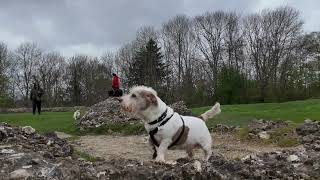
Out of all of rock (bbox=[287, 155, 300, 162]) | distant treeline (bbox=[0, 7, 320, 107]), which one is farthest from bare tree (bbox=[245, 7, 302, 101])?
rock (bbox=[287, 155, 300, 162])

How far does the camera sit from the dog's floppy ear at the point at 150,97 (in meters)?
7.58

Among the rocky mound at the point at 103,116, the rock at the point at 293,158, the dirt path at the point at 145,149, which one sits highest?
the rocky mound at the point at 103,116

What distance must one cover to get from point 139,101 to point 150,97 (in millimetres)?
171

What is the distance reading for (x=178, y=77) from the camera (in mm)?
65125

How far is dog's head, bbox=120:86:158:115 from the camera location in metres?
7.53

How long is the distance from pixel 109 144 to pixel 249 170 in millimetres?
9184

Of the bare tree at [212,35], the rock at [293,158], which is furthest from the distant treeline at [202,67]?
the rock at [293,158]

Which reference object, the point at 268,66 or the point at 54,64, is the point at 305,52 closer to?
the point at 268,66

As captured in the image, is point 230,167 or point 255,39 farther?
point 255,39

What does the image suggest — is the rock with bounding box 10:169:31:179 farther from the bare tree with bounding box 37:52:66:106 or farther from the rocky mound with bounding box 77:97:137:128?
the bare tree with bounding box 37:52:66:106

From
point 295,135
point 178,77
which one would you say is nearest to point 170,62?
point 178,77

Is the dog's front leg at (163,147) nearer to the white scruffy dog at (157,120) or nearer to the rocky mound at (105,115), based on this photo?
the white scruffy dog at (157,120)

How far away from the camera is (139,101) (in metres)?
7.57

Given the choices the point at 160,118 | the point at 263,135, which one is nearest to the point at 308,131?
the point at 263,135
